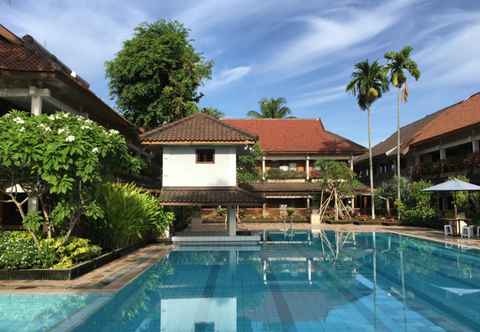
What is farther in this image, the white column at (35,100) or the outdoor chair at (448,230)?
the outdoor chair at (448,230)

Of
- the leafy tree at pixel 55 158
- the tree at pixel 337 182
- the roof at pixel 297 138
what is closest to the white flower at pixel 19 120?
→ the leafy tree at pixel 55 158

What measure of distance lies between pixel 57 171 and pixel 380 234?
19.0 metres

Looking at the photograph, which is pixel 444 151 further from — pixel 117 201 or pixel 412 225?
pixel 117 201

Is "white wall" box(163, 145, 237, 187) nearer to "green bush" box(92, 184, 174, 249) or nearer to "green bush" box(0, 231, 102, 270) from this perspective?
"green bush" box(92, 184, 174, 249)

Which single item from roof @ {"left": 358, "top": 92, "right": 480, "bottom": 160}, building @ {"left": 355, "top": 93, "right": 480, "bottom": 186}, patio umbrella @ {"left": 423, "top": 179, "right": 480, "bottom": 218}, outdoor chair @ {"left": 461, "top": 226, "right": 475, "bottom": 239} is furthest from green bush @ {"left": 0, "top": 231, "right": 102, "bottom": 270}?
roof @ {"left": 358, "top": 92, "right": 480, "bottom": 160}

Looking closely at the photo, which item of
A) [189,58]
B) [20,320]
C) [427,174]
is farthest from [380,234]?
[20,320]

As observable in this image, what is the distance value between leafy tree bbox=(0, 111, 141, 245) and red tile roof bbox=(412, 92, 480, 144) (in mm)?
23373

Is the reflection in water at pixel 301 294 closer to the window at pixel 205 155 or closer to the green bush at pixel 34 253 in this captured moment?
the green bush at pixel 34 253

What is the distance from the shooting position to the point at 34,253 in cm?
1068

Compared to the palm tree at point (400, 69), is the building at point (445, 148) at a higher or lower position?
lower

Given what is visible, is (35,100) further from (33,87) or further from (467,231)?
(467,231)

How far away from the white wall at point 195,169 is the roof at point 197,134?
55 cm

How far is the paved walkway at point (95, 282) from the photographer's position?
928 centimetres

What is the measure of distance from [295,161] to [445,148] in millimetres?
13164
